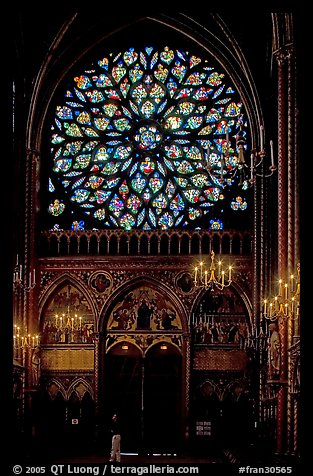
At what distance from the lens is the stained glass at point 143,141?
30047 mm

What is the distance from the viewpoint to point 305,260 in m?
3.96

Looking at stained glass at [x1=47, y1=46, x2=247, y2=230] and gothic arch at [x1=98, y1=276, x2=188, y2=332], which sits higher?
stained glass at [x1=47, y1=46, x2=247, y2=230]

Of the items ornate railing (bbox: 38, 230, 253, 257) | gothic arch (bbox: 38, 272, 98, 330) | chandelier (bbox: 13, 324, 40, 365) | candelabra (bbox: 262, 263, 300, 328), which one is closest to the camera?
candelabra (bbox: 262, 263, 300, 328)

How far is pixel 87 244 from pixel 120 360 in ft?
12.6

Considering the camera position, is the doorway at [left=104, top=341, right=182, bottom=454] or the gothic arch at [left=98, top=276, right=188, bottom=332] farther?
the gothic arch at [left=98, top=276, right=188, bottom=332]

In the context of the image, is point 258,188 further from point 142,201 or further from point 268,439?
point 268,439

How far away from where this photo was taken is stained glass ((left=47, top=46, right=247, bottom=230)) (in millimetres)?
30047

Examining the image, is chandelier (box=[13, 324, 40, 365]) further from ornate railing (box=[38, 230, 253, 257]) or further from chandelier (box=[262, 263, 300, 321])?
chandelier (box=[262, 263, 300, 321])

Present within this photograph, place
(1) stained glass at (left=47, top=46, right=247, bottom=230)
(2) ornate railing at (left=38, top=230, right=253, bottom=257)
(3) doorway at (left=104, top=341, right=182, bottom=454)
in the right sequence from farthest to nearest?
1. (1) stained glass at (left=47, top=46, right=247, bottom=230)
2. (2) ornate railing at (left=38, top=230, right=253, bottom=257)
3. (3) doorway at (left=104, top=341, right=182, bottom=454)

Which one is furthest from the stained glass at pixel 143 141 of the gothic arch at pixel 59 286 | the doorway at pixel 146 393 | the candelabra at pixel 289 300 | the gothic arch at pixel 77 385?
the candelabra at pixel 289 300

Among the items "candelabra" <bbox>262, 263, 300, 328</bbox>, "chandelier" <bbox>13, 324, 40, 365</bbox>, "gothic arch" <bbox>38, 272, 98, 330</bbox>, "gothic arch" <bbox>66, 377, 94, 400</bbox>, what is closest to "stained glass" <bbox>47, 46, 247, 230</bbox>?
"gothic arch" <bbox>38, 272, 98, 330</bbox>

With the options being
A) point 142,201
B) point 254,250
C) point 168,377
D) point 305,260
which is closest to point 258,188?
point 254,250

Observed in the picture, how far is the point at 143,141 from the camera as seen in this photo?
3092cm

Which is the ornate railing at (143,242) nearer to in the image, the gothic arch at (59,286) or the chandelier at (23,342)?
the gothic arch at (59,286)
